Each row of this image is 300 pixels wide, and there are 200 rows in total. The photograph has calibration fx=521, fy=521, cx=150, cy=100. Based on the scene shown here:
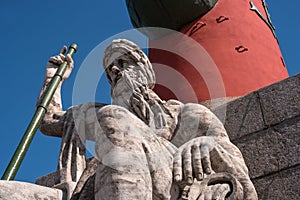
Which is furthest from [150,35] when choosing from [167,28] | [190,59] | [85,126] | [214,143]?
[214,143]

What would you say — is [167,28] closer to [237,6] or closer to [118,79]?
[237,6]

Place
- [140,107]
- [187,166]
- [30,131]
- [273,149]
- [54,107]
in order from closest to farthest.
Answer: [187,166] < [140,107] < [273,149] < [30,131] < [54,107]

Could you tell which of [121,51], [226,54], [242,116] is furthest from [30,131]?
[226,54]

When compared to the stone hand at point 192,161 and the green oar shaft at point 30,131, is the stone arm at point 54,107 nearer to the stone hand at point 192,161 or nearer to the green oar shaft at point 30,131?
the green oar shaft at point 30,131

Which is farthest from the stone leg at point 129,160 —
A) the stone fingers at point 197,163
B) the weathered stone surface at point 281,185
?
the weathered stone surface at point 281,185

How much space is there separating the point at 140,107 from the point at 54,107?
1.44 metres

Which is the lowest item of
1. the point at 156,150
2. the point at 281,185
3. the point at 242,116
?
the point at 281,185

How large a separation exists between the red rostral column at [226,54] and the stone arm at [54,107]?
6.23 ft

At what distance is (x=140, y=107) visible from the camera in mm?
3061

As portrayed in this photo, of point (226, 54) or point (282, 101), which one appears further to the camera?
point (226, 54)

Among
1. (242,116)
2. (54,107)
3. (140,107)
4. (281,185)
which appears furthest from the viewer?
(54,107)

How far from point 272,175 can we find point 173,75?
3381mm

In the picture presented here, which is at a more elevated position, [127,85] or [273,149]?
[127,85]

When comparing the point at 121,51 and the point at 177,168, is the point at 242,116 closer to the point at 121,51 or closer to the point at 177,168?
the point at 121,51
